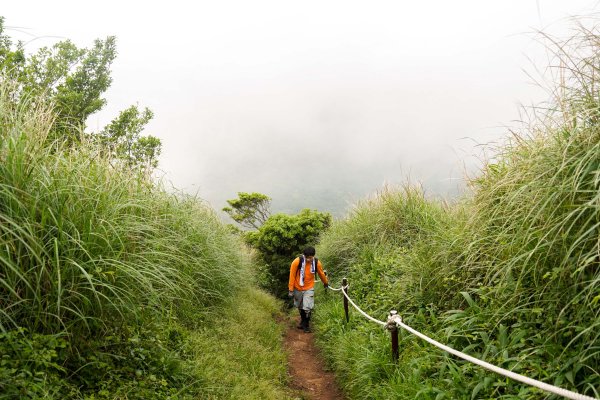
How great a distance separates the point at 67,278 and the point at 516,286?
11.8ft

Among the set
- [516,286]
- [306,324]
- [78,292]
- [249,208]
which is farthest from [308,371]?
[249,208]

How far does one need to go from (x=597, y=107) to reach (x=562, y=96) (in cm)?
52

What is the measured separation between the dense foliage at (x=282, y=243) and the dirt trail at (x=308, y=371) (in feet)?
22.0

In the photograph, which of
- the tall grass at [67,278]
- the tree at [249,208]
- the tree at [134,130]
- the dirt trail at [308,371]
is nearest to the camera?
the tall grass at [67,278]

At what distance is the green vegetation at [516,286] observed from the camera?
269cm

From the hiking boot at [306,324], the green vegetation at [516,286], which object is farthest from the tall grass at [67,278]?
the hiking boot at [306,324]

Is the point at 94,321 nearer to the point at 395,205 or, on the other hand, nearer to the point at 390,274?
the point at 390,274

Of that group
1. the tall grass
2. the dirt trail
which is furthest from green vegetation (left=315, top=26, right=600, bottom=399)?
the tall grass

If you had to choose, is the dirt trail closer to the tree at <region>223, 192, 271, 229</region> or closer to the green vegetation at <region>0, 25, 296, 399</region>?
the green vegetation at <region>0, 25, 296, 399</region>

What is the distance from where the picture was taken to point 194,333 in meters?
5.35

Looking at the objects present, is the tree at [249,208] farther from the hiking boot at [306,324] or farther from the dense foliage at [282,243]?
the hiking boot at [306,324]

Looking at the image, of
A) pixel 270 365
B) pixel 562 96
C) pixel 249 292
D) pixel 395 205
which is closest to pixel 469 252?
pixel 562 96

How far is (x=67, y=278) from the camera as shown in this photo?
2990 mm

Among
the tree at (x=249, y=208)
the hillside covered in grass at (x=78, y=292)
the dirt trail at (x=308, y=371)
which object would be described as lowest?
the dirt trail at (x=308, y=371)
